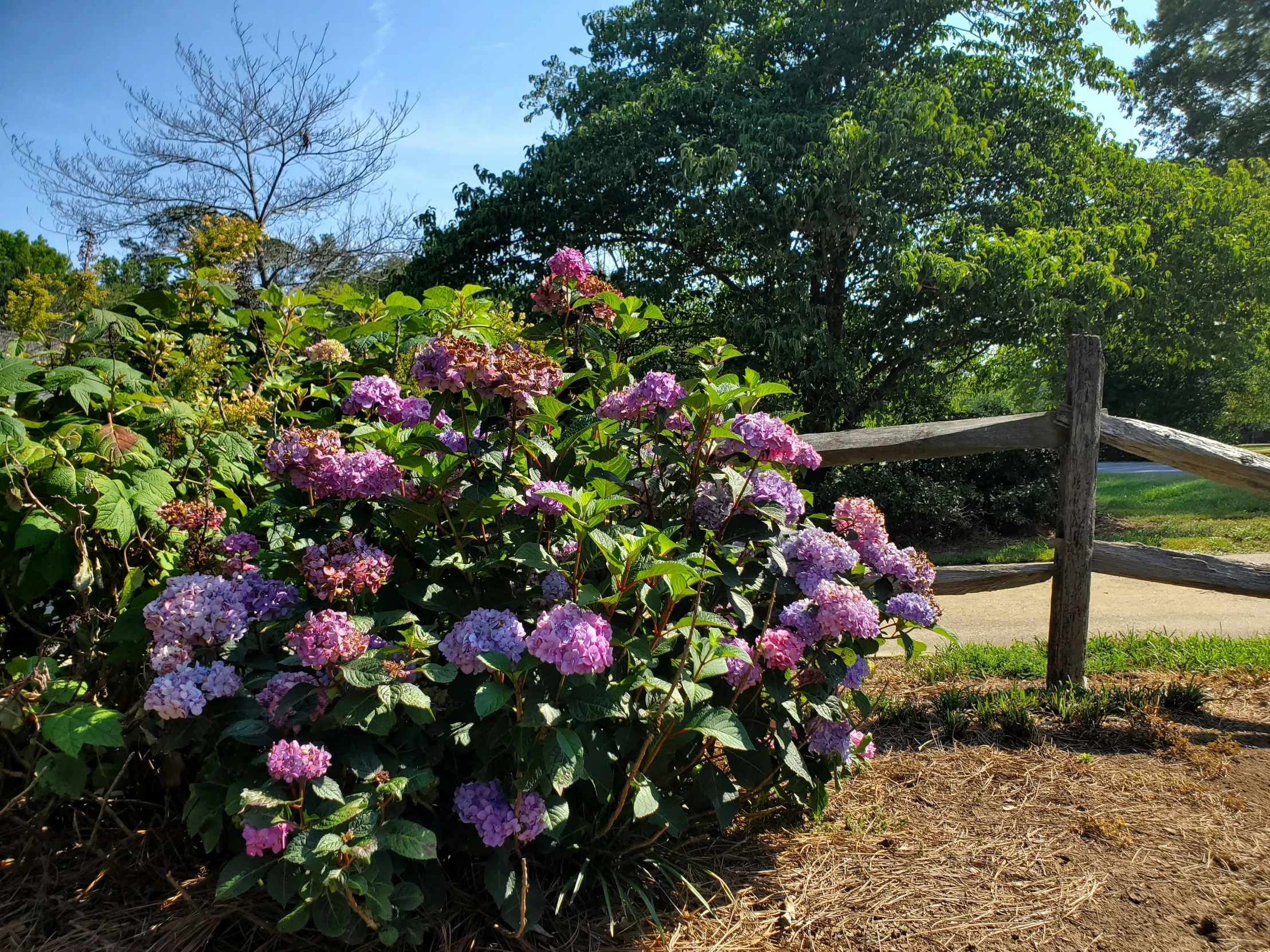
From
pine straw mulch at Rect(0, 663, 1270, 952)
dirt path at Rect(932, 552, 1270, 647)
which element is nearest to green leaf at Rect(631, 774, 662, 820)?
pine straw mulch at Rect(0, 663, 1270, 952)

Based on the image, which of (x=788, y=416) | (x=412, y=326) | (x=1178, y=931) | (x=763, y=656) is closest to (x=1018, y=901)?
(x=1178, y=931)

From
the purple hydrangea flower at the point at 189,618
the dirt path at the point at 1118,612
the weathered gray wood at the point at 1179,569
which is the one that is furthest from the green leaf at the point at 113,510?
the dirt path at the point at 1118,612

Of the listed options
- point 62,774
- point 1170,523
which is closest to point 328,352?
point 62,774

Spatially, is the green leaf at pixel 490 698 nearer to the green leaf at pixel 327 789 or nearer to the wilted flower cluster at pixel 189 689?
the green leaf at pixel 327 789

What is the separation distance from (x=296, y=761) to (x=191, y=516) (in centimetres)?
68

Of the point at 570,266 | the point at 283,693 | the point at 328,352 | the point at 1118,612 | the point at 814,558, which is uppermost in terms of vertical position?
the point at 570,266

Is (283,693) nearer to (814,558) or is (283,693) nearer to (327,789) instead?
(327,789)

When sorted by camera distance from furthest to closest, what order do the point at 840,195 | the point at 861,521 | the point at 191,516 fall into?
the point at 840,195 → the point at 861,521 → the point at 191,516

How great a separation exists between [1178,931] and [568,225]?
884 cm

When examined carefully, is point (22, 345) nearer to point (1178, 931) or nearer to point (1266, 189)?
point (1178, 931)

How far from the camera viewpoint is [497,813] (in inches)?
63.8

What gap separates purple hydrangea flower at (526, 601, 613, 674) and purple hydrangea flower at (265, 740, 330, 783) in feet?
1.43

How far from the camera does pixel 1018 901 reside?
2.00 meters

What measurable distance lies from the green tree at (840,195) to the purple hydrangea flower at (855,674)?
6.22m
